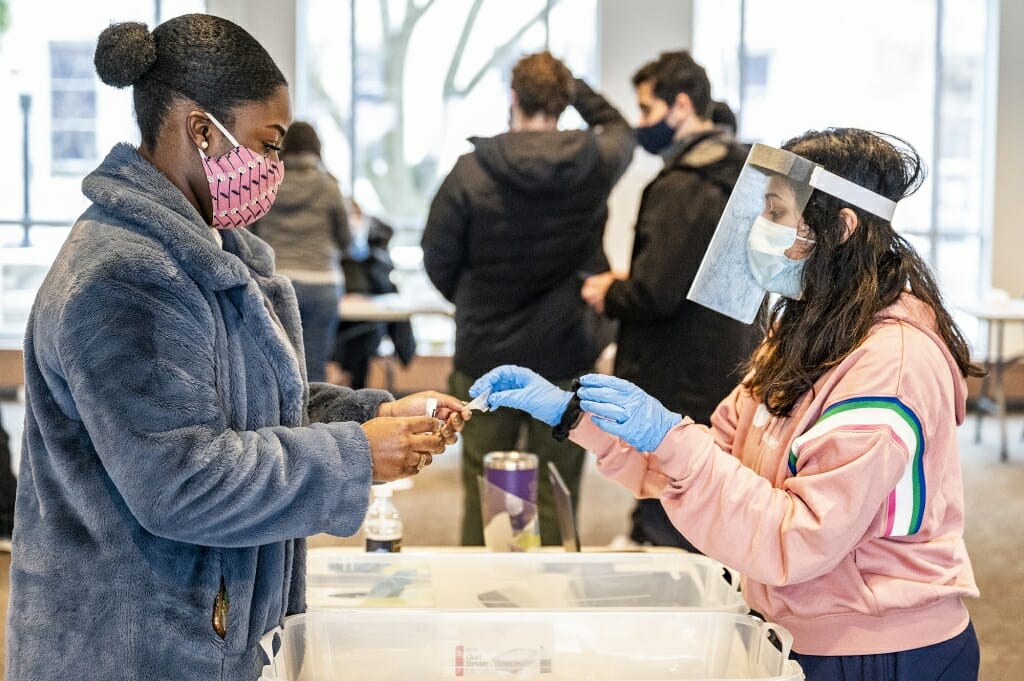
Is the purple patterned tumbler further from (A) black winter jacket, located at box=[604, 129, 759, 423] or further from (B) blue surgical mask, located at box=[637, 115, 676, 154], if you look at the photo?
(B) blue surgical mask, located at box=[637, 115, 676, 154]

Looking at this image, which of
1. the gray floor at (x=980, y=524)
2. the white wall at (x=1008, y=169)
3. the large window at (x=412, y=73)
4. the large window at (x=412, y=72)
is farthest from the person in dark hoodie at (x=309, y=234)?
the white wall at (x=1008, y=169)

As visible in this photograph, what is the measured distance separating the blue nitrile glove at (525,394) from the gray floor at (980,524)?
86.8 inches

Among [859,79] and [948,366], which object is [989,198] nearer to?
[859,79]

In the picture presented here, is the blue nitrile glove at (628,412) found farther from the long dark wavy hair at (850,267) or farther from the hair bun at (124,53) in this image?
the hair bun at (124,53)

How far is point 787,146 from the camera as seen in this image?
64.3 inches

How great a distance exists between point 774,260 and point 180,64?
854 mm

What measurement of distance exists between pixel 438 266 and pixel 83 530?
205 centimetres

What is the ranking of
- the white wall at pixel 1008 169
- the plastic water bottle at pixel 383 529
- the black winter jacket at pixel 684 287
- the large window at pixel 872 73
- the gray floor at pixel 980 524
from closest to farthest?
the plastic water bottle at pixel 383 529
the black winter jacket at pixel 684 287
the gray floor at pixel 980 524
the white wall at pixel 1008 169
the large window at pixel 872 73

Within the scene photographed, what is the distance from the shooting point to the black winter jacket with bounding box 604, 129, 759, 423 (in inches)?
118

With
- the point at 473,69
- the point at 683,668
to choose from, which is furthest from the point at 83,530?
the point at 473,69

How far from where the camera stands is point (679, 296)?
3025mm

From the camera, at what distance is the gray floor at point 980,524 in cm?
367

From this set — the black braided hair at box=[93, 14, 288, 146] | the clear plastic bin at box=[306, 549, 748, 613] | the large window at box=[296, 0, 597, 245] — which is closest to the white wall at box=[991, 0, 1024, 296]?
the large window at box=[296, 0, 597, 245]

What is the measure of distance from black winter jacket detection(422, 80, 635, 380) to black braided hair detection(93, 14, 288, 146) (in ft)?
5.98
